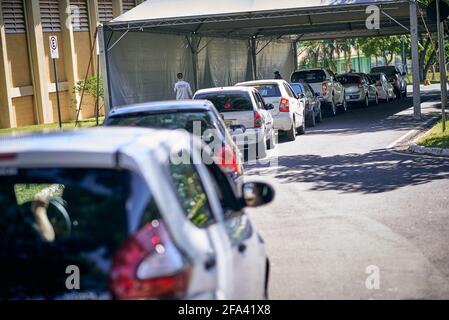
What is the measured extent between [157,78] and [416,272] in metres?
23.5

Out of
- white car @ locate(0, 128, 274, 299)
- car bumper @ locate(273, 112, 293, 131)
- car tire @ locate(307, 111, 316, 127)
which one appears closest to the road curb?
car bumper @ locate(273, 112, 293, 131)

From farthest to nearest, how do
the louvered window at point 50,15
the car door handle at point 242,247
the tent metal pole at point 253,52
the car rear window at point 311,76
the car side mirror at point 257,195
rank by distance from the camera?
the tent metal pole at point 253,52 < the car rear window at point 311,76 < the louvered window at point 50,15 < the car side mirror at point 257,195 < the car door handle at point 242,247

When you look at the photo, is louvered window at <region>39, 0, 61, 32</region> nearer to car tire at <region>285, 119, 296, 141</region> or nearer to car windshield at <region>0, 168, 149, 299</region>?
car tire at <region>285, 119, 296, 141</region>

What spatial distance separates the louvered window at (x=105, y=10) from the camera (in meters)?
34.4

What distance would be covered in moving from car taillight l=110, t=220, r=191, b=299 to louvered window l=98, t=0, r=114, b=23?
31.5 meters

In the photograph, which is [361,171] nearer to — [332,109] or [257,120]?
[257,120]

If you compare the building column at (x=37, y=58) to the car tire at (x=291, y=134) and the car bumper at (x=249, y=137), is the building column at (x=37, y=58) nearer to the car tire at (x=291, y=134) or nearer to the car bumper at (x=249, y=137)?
the car tire at (x=291, y=134)

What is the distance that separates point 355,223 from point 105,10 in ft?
87.7

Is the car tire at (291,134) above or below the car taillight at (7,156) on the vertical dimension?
below

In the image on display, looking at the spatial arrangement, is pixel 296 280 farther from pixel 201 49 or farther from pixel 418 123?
pixel 201 49

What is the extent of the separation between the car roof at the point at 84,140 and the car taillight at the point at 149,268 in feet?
1.53

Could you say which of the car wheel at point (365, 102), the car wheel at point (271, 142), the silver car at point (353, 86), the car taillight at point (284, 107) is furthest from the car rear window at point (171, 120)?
the car wheel at point (365, 102)

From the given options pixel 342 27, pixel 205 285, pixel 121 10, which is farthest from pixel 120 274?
pixel 342 27

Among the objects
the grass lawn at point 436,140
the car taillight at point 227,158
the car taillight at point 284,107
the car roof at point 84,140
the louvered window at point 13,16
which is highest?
the louvered window at point 13,16
